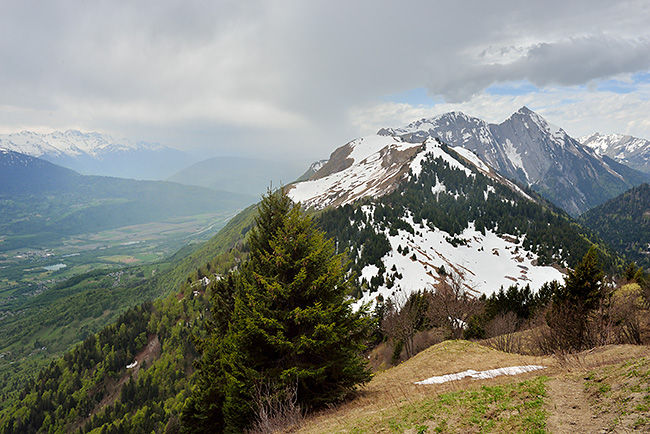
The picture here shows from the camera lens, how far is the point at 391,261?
2611 inches

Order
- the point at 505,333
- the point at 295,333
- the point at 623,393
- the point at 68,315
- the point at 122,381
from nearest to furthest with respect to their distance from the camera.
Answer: the point at 623,393
the point at 295,333
the point at 505,333
the point at 122,381
the point at 68,315

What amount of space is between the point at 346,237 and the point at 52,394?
308ft

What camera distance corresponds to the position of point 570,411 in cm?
870

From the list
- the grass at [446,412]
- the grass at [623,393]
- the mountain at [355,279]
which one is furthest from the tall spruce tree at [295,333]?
the mountain at [355,279]

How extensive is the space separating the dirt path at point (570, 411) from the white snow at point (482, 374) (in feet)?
21.8

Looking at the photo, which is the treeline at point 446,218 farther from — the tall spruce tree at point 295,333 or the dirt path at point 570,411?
the dirt path at point 570,411

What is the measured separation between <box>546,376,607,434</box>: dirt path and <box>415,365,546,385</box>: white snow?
666 cm

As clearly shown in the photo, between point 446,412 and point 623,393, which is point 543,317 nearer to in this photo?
point 623,393

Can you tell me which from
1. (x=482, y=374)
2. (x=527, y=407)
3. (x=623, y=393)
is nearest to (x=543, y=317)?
(x=482, y=374)

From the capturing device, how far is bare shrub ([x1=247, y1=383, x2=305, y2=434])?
1158 cm

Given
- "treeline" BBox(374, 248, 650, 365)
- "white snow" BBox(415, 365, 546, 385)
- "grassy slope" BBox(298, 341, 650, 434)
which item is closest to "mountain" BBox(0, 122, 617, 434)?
"treeline" BBox(374, 248, 650, 365)

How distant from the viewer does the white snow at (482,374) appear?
53.8 feet

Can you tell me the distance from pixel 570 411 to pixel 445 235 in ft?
270

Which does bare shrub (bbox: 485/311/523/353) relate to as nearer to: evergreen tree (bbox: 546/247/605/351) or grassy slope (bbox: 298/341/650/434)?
evergreen tree (bbox: 546/247/605/351)
